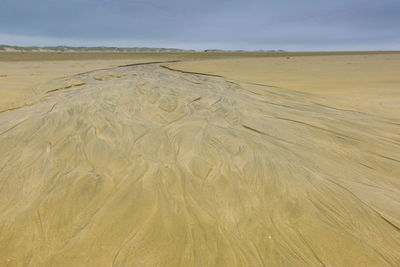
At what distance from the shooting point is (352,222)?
2.04 m

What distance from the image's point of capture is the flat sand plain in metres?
1.77

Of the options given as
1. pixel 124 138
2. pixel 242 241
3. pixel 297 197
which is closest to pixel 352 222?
pixel 297 197

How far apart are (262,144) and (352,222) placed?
179 centimetres

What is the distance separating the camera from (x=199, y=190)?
2.47m

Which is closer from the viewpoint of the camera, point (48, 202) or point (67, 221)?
point (67, 221)

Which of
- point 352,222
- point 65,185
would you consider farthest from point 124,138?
point 352,222

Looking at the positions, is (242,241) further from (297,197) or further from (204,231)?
(297,197)

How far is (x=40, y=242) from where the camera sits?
6.00ft

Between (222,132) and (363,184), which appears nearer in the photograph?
(363,184)

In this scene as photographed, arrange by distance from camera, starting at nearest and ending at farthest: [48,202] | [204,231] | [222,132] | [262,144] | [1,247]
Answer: [1,247] → [204,231] → [48,202] → [262,144] → [222,132]

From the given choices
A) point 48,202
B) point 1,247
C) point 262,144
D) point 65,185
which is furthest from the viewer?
Result: point 262,144

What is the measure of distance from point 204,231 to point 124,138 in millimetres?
2604

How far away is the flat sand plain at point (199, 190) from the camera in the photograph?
177cm

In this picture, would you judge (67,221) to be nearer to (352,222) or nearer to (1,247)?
(1,247)
